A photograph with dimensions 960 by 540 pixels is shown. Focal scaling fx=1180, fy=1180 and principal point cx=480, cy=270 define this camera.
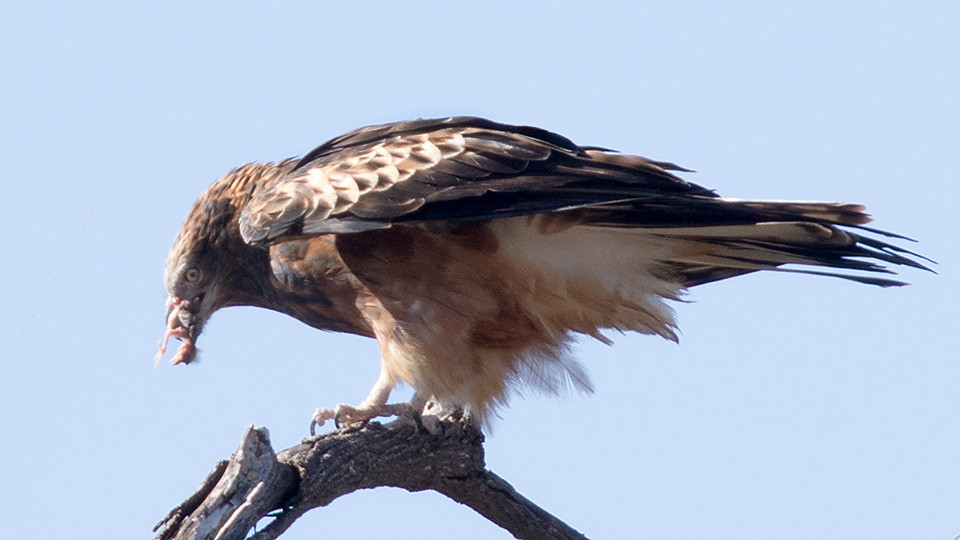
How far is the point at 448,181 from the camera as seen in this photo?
16.9 feet

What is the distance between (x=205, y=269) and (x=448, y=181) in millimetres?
1538

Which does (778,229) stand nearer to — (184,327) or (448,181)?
(448,181)

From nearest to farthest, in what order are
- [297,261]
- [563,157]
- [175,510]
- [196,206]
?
[175,510]
[563,157]
[297,261]
[196,206]

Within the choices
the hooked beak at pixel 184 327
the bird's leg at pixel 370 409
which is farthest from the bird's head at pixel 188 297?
the bird's leg at pixel 370 409

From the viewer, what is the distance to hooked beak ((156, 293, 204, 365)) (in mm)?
5953

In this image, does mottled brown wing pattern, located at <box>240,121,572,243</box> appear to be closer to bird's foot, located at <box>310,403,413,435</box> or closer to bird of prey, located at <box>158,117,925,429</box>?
bird of prey, located at <box>158,117,925,429</box>

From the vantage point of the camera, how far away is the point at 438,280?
5266 mm

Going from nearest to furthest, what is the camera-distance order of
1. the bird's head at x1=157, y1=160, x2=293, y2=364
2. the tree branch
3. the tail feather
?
the tree branch, the tail feather, the bird's head at x1=157, y1=160, x2=293, y2=364

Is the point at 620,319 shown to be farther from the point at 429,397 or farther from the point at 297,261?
the point at 297,261

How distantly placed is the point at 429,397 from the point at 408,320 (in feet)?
1.32

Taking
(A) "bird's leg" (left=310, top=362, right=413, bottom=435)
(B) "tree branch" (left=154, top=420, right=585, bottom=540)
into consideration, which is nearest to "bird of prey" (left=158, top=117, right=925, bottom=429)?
(A) "bird's leg" (left=310, top=362, right=413, bottom=435)

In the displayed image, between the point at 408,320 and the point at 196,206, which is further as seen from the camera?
the point at 196,206

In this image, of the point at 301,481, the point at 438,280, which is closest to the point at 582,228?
the point at 438,280

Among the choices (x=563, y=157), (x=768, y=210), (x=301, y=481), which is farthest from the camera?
(x=563, y=157)
